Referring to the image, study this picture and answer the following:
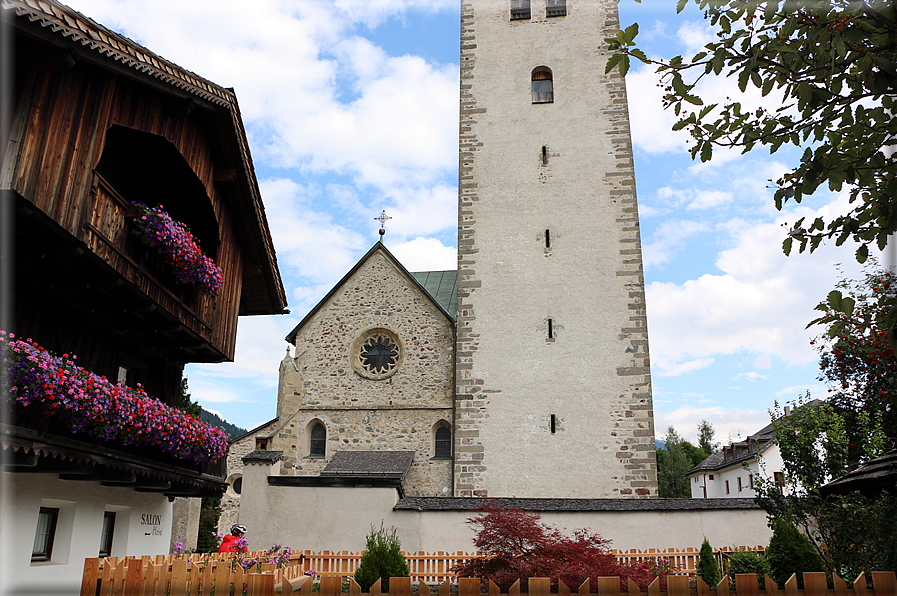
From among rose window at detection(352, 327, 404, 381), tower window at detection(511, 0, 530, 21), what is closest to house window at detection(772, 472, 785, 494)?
rose window at detection(352, 327, 404, 381)

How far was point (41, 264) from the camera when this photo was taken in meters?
6.95

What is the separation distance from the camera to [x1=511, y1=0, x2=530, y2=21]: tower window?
2094 cm

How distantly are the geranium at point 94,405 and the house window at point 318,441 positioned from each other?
32.2 ft

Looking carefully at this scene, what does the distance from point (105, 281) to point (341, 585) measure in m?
4.77

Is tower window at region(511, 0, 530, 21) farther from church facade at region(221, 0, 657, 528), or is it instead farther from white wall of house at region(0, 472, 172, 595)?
white wall of house at region(0, 472, 172, 595)

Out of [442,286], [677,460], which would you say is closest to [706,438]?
[677,460]

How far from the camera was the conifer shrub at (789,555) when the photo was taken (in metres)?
9.08

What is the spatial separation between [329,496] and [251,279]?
4.71 m

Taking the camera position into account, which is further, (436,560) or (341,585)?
(436,560)

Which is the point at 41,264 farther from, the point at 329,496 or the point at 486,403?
the point at 486,403

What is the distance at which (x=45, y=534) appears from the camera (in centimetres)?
762

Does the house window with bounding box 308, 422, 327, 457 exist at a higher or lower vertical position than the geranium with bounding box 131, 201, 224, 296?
lower

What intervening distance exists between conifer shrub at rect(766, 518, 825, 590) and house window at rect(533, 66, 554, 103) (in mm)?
14221

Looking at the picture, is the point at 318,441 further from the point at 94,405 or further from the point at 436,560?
the point at 94,405
